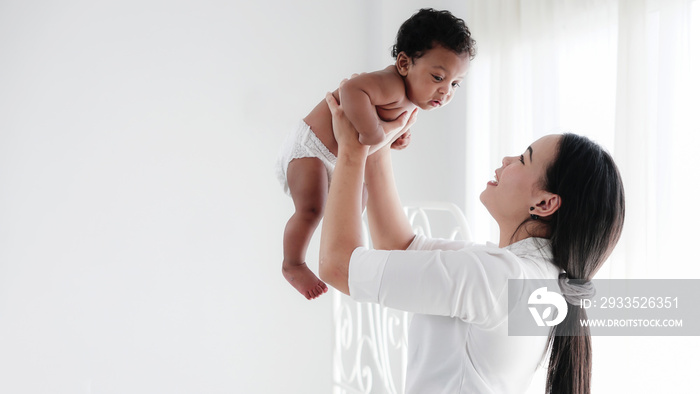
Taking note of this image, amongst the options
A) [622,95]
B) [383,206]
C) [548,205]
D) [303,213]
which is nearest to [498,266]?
[548,205]

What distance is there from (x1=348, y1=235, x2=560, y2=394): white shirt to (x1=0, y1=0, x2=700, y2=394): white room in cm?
→ 115

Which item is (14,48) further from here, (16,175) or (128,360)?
(128,360)

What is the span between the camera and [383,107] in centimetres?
145

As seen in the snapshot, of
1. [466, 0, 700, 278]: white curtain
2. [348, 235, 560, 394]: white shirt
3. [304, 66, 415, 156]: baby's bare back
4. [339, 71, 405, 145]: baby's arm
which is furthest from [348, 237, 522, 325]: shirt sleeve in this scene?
[466, 0, 700, 278]: white curtain

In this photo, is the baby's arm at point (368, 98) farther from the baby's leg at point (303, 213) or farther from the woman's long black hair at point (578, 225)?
the woman's long black hair at point (578, 225)

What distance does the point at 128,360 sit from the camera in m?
2.77

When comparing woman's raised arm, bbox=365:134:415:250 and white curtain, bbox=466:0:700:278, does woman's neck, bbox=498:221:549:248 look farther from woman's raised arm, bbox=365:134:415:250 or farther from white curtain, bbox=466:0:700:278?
white curtain, bbox=466:0:700:278

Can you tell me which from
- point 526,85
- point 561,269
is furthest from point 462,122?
point 561,269

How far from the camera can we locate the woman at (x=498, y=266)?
3.55 feet

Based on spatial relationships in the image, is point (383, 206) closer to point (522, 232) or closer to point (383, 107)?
point (383, 107)

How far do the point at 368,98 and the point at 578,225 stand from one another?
1.69 ft

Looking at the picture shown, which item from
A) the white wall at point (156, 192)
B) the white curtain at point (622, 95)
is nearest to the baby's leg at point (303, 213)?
the white curtain at point (622, 95)

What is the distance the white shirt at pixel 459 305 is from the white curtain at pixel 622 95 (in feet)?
3.59

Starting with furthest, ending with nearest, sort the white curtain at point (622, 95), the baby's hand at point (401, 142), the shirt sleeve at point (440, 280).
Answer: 1. the white curtain at point (622, 95)
2. the baby's hand at point (401, 142)
3. the shirt sleeve at point (440, 280)
